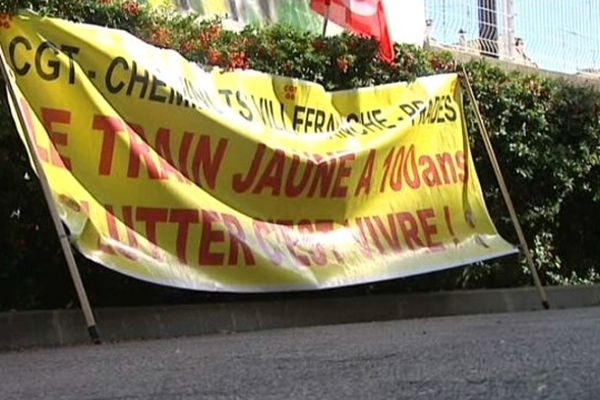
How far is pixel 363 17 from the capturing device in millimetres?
9742

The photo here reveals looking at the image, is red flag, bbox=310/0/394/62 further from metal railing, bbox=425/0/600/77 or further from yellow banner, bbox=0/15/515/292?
metal railing, bbox=425/0/600/77

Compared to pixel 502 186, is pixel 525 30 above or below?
above

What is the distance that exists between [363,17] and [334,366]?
18.6 ft

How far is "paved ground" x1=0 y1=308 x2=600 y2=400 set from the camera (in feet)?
13.1

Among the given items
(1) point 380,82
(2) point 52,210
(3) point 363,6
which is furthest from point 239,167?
(3) point 363,6

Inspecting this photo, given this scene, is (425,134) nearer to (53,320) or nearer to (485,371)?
(53,320)

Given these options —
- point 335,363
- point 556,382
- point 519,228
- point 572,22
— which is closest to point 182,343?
point 335,363

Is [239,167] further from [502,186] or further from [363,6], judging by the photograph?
[363,6]

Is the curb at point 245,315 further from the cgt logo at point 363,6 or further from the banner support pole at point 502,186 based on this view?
the cgt logo at point 363,6

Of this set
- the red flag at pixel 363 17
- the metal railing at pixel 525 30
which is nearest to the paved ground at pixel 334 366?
the red flag at pixel 363 17

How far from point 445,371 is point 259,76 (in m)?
4.03

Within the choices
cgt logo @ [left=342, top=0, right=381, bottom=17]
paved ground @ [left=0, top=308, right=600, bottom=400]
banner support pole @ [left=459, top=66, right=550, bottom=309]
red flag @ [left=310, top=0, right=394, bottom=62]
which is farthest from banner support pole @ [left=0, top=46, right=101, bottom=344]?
cgt logo @ [left=342, top=0, right=381, bottom=17]

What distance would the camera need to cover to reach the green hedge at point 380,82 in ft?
21.9

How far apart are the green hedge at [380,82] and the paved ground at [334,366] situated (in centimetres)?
82
